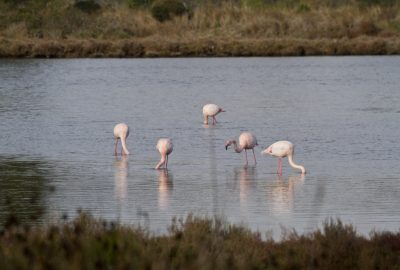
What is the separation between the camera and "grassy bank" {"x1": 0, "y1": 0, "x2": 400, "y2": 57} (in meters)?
55.4

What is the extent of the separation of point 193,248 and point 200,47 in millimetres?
47077

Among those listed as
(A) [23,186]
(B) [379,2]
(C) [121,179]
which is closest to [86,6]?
(B) [379,2]

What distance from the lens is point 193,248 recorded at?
875 cm

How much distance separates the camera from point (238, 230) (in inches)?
412

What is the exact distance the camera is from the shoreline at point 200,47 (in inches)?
2162

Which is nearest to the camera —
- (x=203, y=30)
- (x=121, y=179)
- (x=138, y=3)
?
(x=121, y=179)

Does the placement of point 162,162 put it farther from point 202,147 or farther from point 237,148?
point 202,147

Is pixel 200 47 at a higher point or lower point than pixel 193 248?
higher

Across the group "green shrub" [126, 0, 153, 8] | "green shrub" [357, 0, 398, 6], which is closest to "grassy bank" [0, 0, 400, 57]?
"green shrub" [357, 0, 398, 6]

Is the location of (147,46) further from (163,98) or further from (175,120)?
(175,120)

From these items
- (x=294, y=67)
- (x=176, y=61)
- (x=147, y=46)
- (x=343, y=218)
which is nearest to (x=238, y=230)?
(x=343, y=218)

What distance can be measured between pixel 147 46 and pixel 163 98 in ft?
Result: 73.9

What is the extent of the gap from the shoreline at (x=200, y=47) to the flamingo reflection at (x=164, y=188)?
124 feet

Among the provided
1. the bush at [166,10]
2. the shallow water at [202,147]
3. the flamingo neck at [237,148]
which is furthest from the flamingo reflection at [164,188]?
the bush at [166,10]
